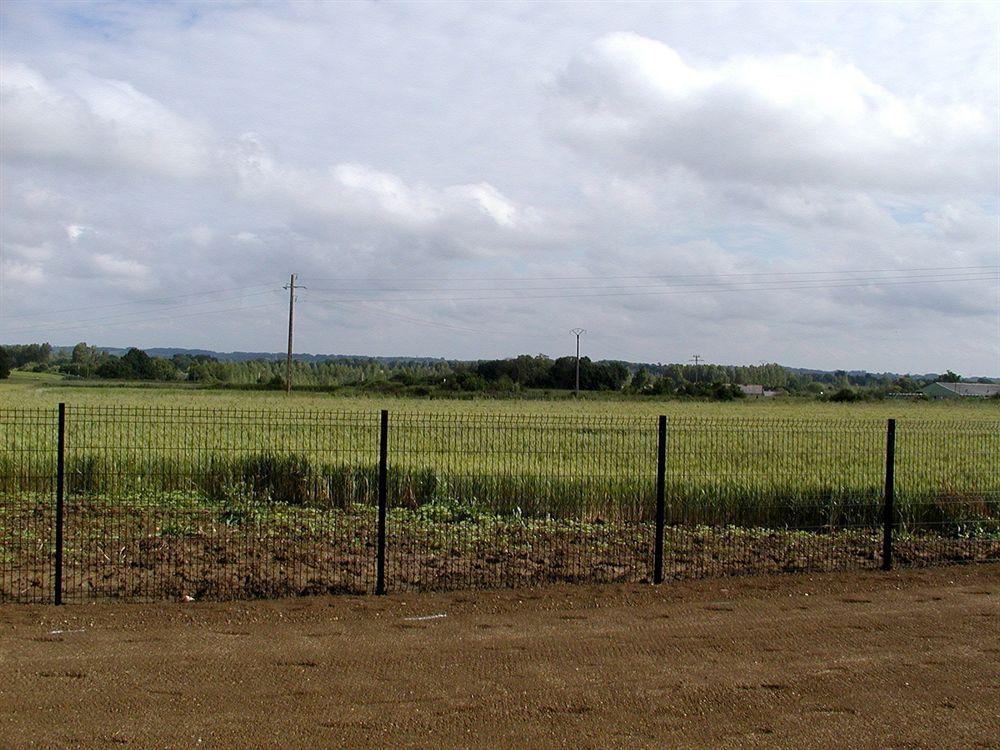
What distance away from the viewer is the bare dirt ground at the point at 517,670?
557 cm

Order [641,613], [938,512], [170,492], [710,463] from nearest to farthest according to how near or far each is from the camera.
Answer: [641,613] < [170,492] < [938,512] < [710,463]

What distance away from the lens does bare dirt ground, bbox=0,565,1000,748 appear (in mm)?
5570

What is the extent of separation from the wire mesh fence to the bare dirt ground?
88 centimetres

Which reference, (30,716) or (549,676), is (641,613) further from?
(30,716)

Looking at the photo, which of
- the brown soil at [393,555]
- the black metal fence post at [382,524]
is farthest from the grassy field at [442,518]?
the black metal fence post at [382,524]

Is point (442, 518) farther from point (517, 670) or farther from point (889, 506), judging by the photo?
point (517, 670)

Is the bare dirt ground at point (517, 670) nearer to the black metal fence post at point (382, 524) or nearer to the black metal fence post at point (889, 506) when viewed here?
the black metal fence post at point (382, 524)

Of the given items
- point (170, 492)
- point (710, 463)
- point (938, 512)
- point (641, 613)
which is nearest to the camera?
point (641, 613)

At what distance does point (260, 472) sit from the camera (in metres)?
14.0

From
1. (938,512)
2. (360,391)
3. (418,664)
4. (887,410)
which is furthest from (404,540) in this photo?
(360,391)

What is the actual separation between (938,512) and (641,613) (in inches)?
277

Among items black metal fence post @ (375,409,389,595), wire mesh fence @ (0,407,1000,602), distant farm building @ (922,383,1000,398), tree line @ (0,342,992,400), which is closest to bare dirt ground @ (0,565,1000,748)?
black metal fence post @ (375,409,389,595)

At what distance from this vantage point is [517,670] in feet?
22.0

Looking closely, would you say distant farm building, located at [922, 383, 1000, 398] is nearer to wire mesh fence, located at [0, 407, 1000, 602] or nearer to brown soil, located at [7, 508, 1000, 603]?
wire mesh fence, located at [0, 407, 1000, 602]
